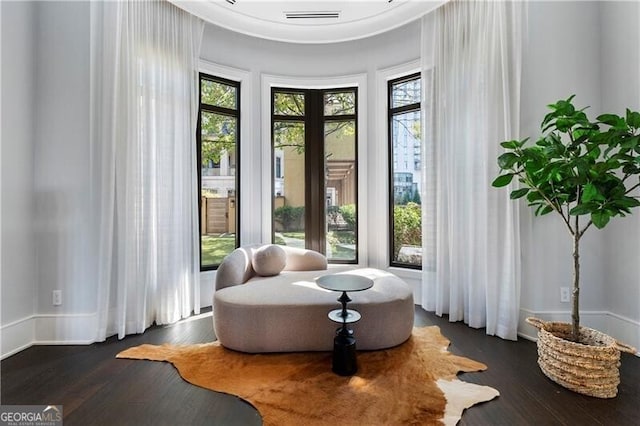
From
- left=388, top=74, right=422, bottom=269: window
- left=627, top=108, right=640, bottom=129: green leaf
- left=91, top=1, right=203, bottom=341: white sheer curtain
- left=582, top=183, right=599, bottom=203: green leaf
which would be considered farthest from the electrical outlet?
left=627, top=108, right=640, bottom=129: green leaf

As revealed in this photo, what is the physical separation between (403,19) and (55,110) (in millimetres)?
3589

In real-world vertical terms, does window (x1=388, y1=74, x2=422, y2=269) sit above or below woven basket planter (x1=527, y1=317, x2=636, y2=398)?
above

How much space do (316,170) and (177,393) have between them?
298cm

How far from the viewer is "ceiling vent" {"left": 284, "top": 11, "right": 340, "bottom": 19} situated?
11.5ft

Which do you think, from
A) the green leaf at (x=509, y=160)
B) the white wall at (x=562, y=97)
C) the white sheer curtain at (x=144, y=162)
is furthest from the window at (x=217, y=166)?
the white wall at (x=562, y=97)

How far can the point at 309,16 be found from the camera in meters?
3.55

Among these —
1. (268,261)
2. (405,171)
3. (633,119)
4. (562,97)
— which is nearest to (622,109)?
(562,97)

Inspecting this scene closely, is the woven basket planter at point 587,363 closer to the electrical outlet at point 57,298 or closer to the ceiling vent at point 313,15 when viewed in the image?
the ceiling vent at point 313,15

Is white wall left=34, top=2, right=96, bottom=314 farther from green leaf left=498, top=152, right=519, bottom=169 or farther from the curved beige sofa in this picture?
green leaf left=498, top=152, right=519, bottom=169

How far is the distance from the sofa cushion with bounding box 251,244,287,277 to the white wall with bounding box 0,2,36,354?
6.17 feet

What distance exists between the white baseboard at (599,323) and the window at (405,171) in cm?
125

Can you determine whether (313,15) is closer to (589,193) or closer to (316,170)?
(316,170)

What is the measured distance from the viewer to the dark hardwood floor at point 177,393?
5.52 ft

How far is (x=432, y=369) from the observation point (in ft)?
7.06
